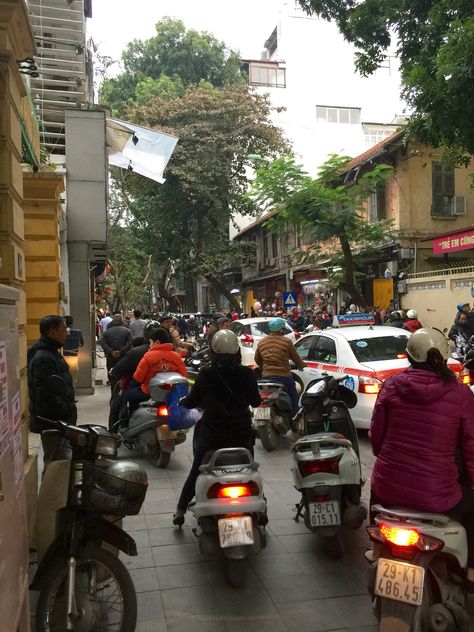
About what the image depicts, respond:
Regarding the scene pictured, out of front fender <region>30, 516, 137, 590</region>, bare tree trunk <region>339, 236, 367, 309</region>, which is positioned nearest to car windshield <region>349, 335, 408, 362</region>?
front fender <region>30, 516, 137, 590</region>

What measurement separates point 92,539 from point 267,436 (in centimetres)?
480

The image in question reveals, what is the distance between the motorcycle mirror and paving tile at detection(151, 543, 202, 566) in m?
1.41

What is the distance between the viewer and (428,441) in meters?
3.15

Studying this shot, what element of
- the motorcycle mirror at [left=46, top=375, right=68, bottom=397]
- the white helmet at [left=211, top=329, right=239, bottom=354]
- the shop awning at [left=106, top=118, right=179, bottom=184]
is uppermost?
the shop awning at [left=106, top=118, right=179, bottom=184]

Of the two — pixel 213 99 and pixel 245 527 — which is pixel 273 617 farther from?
pixel 213 99

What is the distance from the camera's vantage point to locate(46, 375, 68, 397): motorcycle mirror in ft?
15.6

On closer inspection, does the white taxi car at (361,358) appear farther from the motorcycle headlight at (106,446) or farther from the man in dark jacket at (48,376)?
the motorcycle headlight at (106,446)

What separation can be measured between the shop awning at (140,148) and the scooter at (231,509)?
9191 mm

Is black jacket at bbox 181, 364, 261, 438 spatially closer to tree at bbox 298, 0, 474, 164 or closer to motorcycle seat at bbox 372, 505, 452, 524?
motorcycle seat at bbox 372, 505, 452, 524

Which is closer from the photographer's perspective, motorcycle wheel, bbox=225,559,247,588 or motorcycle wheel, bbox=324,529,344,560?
motorcycle wheel, bbox=225,559,247,588

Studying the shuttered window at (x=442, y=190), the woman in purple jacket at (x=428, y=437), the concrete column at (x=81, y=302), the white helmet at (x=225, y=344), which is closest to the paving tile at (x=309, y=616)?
the woman in purple jacket at (x=428, y=437)

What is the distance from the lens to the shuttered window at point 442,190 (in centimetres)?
2217

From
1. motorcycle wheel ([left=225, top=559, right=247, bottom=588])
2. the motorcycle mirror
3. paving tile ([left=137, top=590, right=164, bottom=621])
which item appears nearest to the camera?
paving tile ([left=137, top=590, right=164, bottom=621])

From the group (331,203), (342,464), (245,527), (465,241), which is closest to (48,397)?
(245,527)
